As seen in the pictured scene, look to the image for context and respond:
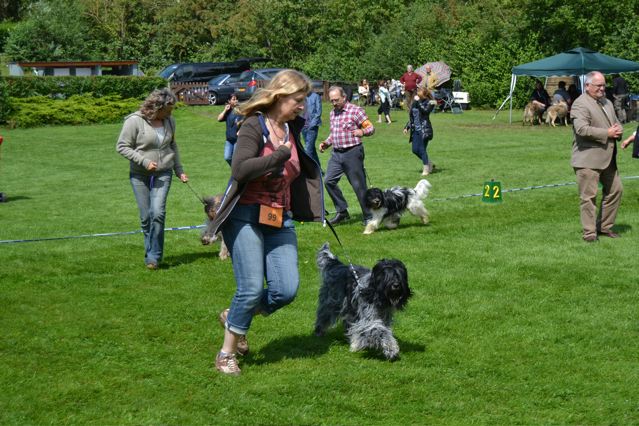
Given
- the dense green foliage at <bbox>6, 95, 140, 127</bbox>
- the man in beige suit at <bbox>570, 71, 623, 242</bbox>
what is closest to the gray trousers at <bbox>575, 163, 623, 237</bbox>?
the man in beige suit at <bbox>570, 71, 623, 242</bbox>

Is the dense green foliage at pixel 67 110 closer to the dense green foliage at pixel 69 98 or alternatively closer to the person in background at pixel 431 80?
the dense green foliage at pixel 69 98

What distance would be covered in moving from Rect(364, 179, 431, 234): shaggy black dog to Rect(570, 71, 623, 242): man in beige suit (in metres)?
2.39

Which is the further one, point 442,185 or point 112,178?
point 112,178

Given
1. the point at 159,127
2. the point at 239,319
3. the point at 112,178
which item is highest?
the point at 159,127

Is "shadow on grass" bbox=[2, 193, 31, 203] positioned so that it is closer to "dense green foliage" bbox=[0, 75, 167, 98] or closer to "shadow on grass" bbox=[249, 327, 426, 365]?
"shadow on grass" bbox=[249, 327, 426, 365]

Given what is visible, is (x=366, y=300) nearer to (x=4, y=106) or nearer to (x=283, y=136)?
(x=283, y=136)

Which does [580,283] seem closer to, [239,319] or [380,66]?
[239,319]

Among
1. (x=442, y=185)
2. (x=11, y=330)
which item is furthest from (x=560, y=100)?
(x=11, y=330)

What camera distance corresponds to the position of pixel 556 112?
29.7 metres

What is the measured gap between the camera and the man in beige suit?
10.2 metres

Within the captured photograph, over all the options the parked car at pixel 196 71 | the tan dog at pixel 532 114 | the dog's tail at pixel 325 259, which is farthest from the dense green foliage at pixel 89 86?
the dog's tail at pixel 325 259

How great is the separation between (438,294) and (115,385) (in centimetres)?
357

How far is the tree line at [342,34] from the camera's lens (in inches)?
1454

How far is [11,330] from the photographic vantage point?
23.9ft
